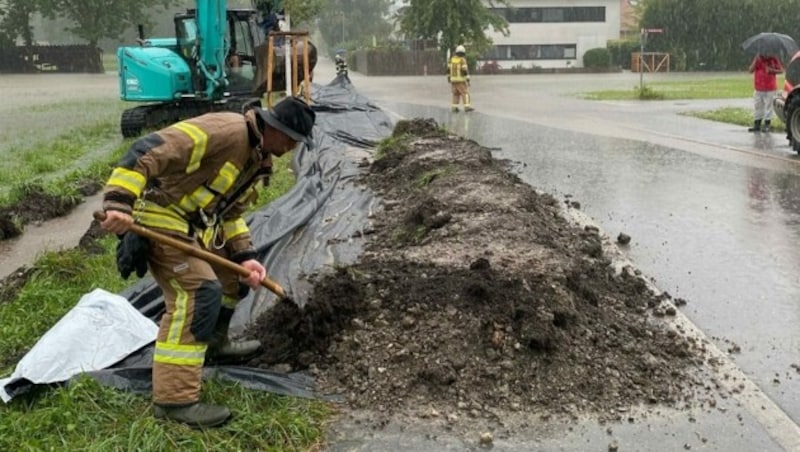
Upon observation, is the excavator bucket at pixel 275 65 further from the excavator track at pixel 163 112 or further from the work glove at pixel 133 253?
the work glove at pixel 133 253

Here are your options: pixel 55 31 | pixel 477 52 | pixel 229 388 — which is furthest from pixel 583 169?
pixel 55 31

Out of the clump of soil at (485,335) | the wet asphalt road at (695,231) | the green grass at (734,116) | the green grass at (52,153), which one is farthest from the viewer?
the green grass at (734,116)

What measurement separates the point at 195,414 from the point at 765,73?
1526cm

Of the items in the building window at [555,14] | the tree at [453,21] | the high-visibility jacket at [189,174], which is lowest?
the high-visibility jacket at [189,174]

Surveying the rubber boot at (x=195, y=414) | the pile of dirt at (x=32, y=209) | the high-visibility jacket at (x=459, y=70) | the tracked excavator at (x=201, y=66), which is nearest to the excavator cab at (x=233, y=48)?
the tracked excavator at (x=201, y=66)

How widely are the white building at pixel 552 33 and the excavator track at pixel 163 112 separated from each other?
42805 millimetres

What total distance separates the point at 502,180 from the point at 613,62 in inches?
1940

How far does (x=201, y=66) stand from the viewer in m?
15.4

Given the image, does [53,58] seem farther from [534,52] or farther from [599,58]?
[599,58]

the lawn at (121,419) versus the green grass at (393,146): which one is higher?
the green grass at (393,146)

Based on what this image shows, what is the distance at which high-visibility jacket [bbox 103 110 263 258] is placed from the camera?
3.26 m

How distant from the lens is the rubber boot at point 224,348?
424 cm

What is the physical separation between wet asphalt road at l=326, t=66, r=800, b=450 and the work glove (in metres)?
2.73

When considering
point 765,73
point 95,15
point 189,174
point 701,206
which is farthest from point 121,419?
point 95,15
